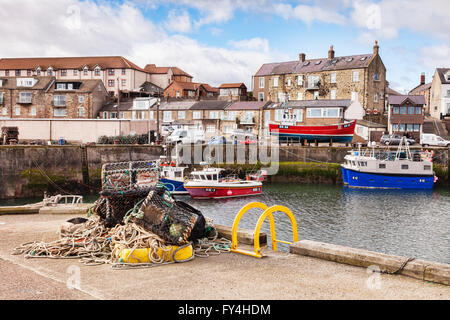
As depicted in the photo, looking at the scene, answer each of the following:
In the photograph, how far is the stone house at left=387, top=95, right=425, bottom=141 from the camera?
48906mm

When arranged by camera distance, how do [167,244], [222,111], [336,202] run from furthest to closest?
[222,111] < [336,202] < [167,244]

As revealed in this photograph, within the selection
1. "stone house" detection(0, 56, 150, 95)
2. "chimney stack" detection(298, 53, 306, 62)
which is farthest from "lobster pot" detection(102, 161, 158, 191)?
"stone house" detection(0, 56, 150, 95)

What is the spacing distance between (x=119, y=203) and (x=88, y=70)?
238ft

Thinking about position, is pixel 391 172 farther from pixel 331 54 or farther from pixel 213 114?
pixel 331 54

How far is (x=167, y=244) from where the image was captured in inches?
290

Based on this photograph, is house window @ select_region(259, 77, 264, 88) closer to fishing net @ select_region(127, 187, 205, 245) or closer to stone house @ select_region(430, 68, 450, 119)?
stone house @ select_region(430, 68, 450, 119)

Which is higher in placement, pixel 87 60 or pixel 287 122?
pixel 87 60

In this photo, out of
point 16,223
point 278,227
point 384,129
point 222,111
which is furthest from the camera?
point 222,111

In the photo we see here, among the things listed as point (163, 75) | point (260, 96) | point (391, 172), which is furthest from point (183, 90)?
point (391, 172)

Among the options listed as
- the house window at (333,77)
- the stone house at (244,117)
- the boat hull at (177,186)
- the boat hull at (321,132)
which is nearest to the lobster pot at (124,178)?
the boat hull at (177,186)

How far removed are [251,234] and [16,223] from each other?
252 inches
